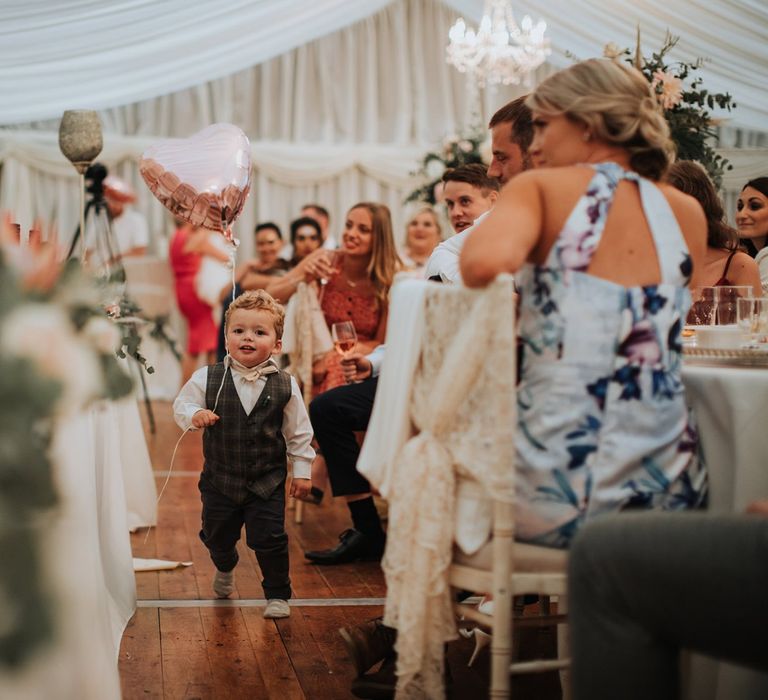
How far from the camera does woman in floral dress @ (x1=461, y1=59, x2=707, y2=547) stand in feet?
6.40

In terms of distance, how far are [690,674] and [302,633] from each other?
3.96 feet

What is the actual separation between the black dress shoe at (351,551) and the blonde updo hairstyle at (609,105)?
2169mm

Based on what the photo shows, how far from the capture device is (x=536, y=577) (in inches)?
77.3

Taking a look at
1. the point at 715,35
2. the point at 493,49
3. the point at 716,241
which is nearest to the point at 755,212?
the point at 716,241

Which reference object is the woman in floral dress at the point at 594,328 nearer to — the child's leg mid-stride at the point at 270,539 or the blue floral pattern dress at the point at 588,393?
the blue floral pattern dress at the point at 588,393

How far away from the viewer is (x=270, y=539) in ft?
10.4

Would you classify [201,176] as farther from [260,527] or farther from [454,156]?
[454,156]

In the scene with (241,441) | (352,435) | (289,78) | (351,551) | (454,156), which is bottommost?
(351,551)

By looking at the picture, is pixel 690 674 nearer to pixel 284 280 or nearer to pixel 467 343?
pixel 467 343

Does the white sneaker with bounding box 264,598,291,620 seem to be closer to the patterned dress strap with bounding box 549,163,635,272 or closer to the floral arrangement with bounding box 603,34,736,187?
the patterned dress strap with bounding box 549,163,635,272

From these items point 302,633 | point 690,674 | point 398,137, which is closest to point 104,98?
point 398,137

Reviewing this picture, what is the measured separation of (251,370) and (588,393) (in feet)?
4.83

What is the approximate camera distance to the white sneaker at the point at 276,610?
315 centimetres

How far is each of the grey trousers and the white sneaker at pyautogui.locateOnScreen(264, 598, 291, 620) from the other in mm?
1637
